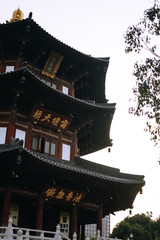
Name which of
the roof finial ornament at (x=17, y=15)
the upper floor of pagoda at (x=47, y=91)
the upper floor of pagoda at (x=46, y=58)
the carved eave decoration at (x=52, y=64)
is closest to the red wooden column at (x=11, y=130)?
the upper floor of pagoda at (x=47, y=91)

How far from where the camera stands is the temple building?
40.2ft

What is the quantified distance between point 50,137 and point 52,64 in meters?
4.52

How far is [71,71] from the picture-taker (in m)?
17.5

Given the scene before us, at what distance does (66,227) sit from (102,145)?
6.41 meters

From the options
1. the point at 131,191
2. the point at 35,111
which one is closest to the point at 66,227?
the point at 131,191

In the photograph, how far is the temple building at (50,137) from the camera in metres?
12.3

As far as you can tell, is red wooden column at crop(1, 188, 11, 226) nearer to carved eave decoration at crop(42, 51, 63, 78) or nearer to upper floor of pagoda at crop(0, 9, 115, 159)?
upper floor of pagoda at crop(0, 9, 115, 159)

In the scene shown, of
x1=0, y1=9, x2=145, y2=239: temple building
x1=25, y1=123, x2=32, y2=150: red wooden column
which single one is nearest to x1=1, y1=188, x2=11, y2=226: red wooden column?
x1=0, y1=9, x2=145, y2=239: temple building

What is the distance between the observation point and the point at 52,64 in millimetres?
16344

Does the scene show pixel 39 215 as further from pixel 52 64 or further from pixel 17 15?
pixel 17 15

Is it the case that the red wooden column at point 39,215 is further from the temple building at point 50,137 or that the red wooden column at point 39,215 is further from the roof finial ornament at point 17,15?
the roof finial ornament at point 17,15

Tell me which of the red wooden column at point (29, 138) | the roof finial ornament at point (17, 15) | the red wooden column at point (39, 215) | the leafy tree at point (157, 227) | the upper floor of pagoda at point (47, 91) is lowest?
the leafy tree at point (157, 227)

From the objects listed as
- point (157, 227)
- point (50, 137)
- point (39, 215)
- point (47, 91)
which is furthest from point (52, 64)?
point (157, 227)

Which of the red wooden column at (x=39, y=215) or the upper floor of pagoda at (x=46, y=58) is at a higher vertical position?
the upper floor of pagoda at (x=46, y=58)
